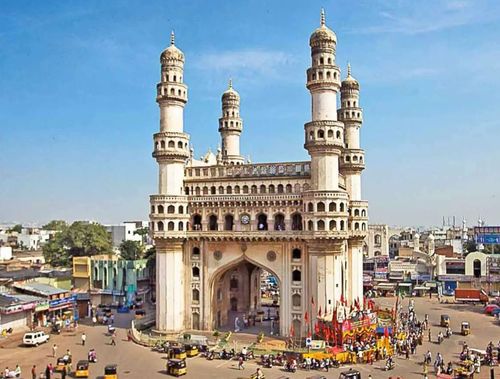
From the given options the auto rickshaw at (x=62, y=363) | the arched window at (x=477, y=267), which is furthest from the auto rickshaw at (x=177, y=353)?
the arched window at (x=477, y=267)

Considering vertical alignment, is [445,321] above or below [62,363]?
below

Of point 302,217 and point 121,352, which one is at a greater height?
point 302,217

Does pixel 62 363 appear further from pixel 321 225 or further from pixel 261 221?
pixel 321 225

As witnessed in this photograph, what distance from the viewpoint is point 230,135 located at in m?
61.0

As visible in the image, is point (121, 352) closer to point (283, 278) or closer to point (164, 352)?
point (164, 352)

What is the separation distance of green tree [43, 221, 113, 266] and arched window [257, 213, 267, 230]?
134ft

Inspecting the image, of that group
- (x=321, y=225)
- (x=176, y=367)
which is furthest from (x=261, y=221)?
(x=176, y=367)

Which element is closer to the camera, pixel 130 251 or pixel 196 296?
pixel 196 296

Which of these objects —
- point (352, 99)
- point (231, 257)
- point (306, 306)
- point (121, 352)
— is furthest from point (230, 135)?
point (121, 352)

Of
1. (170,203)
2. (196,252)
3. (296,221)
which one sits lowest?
(196,252)

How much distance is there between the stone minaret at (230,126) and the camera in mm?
60625

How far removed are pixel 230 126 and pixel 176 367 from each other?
108 ft

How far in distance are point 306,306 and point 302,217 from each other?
6.81 metres

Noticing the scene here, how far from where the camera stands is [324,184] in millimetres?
41438
